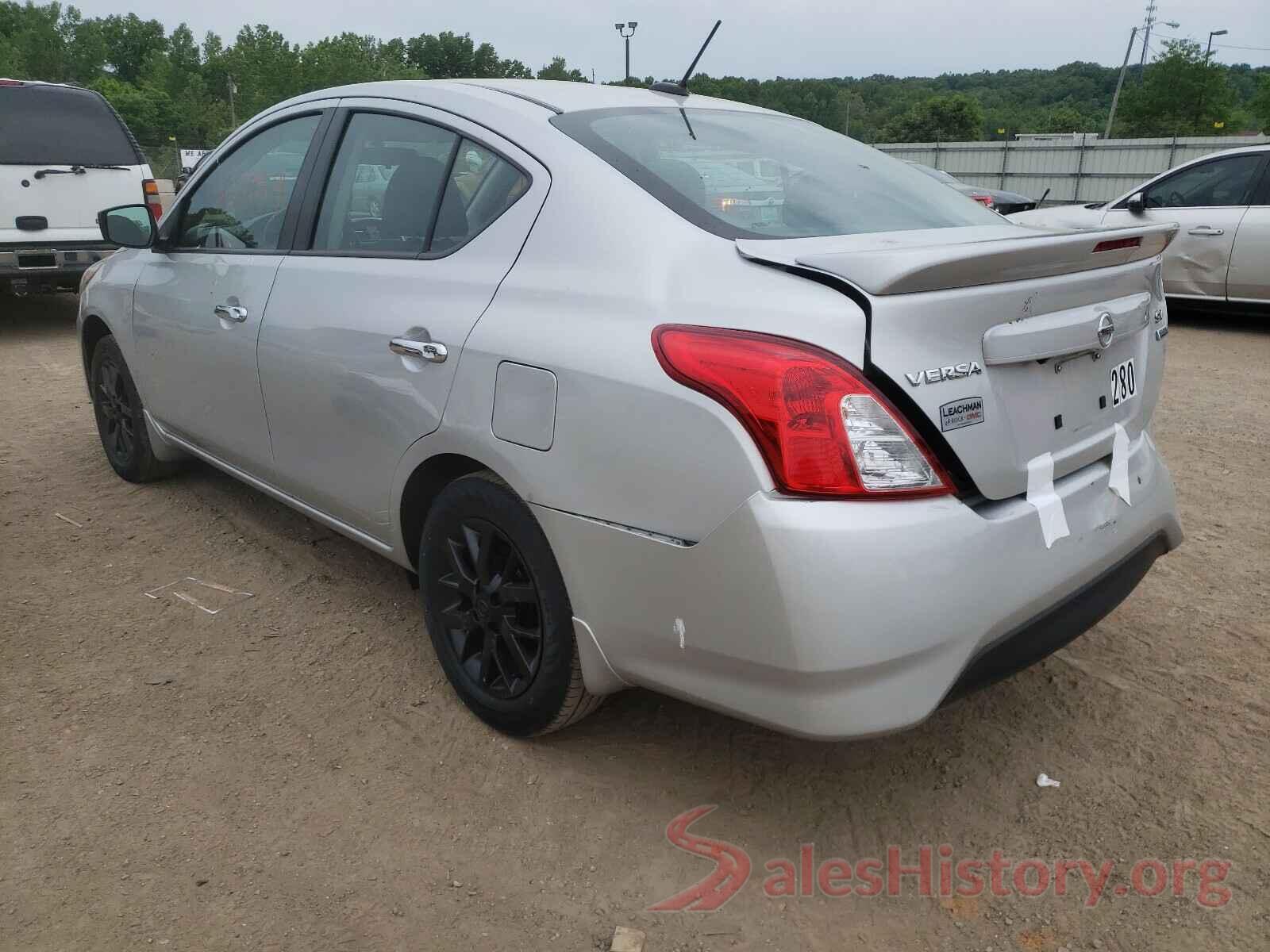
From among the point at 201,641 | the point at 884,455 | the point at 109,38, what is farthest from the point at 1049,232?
the point at 109,38

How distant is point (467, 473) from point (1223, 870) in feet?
6.30

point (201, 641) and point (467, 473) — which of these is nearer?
point (467, 473)

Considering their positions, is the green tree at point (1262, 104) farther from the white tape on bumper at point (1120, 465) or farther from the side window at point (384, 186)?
the side window at point (384, 186)

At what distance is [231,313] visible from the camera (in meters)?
3.34

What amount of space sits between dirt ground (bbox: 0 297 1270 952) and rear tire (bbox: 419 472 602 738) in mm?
158

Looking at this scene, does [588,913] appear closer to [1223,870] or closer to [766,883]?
[766,883]

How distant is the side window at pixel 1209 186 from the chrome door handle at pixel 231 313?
8017mm

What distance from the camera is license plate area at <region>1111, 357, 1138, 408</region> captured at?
234 centimetres

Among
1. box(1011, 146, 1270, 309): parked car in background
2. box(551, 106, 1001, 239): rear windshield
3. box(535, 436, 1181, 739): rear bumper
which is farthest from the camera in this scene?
box(1011, 146, 1270, 309): parked car in background

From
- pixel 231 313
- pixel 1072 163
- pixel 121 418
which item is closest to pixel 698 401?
pixel 231 313

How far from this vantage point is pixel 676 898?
84.5 inches

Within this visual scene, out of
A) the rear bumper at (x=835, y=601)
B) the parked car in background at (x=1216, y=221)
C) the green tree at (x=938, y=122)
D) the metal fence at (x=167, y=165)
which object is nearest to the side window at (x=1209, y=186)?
the parked car in background at (x=1216, y=221)

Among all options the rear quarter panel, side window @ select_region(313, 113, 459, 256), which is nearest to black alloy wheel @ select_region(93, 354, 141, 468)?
side window @ select_region(313, 113, 459, 256)

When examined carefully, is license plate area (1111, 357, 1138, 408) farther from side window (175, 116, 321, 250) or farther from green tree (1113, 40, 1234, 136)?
green tree (1113, 40, 1234, 136)
